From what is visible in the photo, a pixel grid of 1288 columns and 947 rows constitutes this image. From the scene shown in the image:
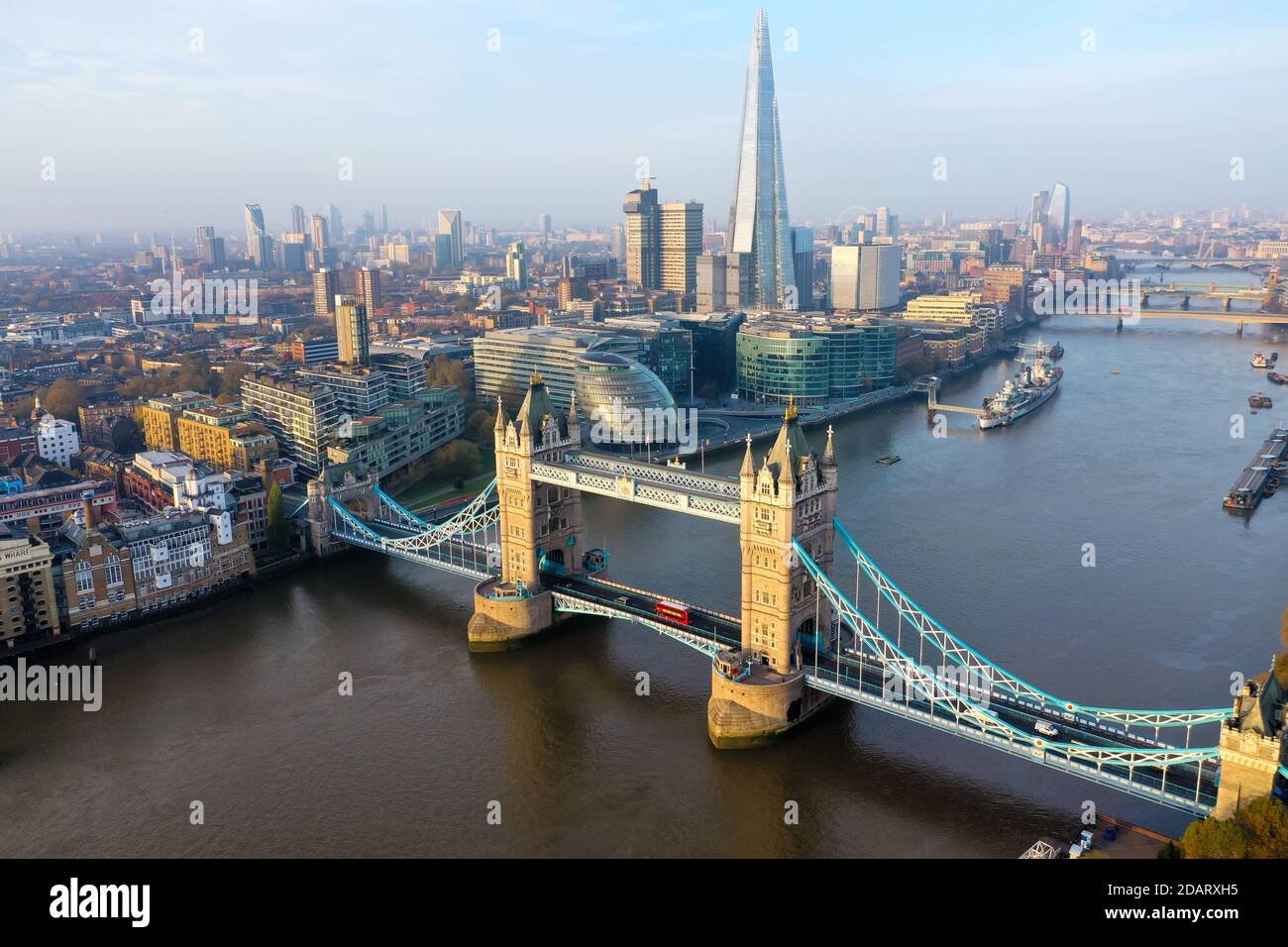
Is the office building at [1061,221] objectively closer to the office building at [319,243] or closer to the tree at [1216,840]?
the office building at [319,243]

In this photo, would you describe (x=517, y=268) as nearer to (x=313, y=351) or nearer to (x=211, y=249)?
(x=211, y=249)

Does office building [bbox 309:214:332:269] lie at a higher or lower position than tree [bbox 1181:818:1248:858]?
higher

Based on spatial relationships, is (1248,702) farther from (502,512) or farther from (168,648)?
(168,648)

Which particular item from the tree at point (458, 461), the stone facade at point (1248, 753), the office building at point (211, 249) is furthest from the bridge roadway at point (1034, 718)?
the office building at point (211, 249)

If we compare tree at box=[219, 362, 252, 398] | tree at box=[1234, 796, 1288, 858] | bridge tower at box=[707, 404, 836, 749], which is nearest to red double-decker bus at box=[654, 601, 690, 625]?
bridge tower at box=[707, 404, 836, 749]

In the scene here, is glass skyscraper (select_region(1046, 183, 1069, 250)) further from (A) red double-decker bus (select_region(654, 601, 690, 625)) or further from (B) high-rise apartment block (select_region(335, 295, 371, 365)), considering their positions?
(A) red double-decker bus (select_region(654, 601, 690, 625))
